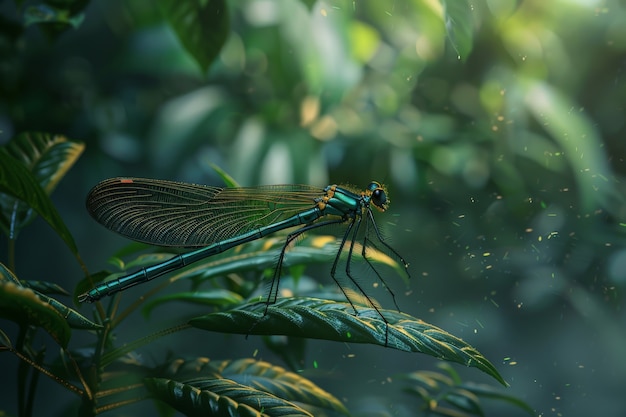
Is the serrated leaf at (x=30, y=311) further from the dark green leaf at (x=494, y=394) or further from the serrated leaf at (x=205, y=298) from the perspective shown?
the dark green leaf at (x=494, y=394)

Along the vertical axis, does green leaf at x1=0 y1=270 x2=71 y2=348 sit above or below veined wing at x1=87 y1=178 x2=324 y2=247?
below

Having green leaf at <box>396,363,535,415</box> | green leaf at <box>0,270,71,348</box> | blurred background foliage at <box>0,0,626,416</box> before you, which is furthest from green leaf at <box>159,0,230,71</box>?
green leaf at <box>396,363,535,415</box>

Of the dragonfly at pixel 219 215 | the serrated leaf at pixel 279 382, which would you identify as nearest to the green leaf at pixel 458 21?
the dragonfly at pixel 219 215

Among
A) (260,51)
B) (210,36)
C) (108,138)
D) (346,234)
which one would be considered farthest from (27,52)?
(346,234)

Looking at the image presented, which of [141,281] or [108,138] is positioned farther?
[108,138]

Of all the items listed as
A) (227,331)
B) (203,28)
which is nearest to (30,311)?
(227,331)

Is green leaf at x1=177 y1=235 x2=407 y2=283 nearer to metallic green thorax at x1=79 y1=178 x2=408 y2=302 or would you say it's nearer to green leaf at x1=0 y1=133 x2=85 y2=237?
metallic green thorax at x1=79 y1=178 x2=408 y2=302

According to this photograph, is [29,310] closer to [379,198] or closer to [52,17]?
[379,198]

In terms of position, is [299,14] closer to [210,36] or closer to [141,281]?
[210,36]
